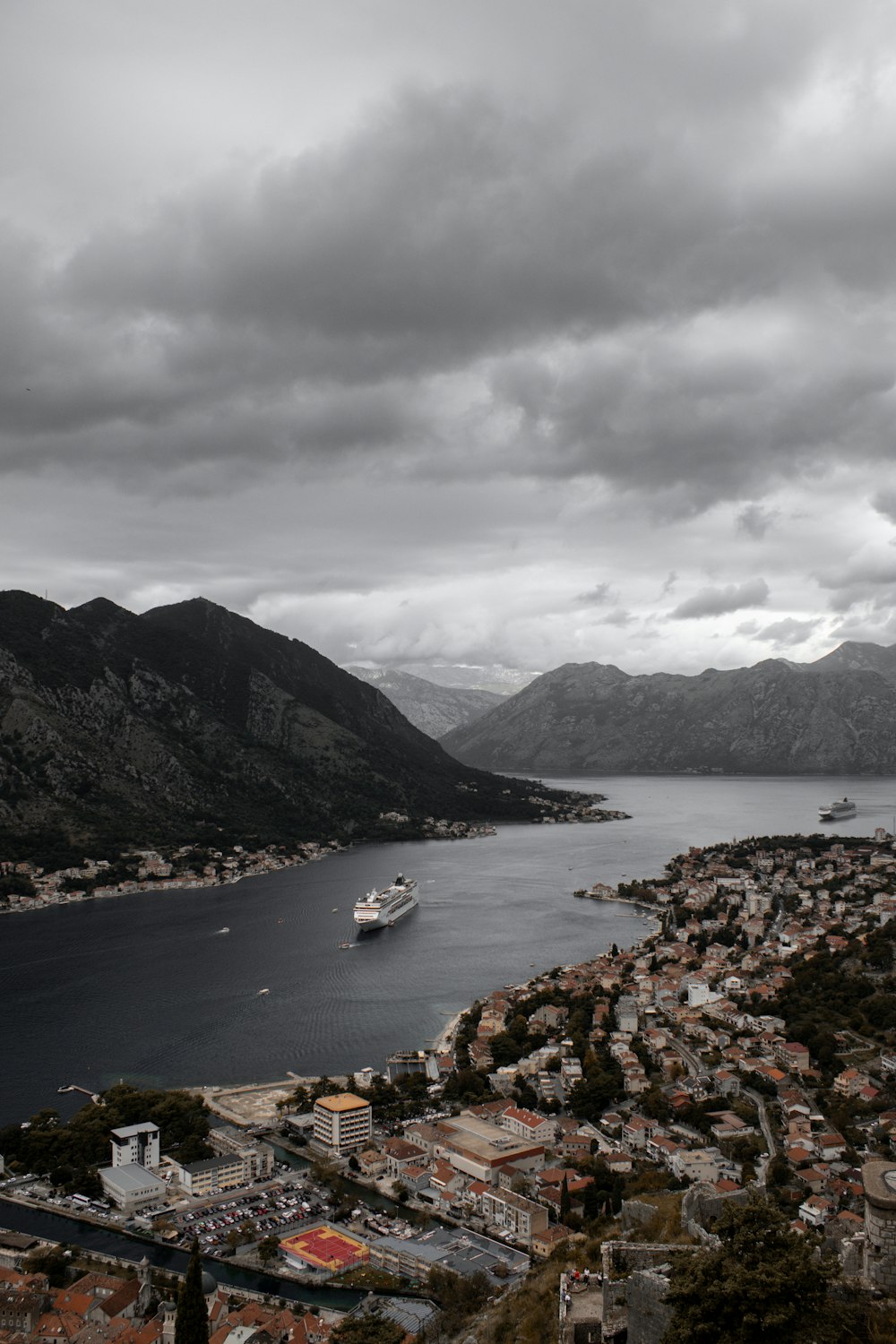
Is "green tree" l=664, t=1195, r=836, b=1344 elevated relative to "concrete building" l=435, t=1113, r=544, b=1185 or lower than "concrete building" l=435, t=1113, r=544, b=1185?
elevated

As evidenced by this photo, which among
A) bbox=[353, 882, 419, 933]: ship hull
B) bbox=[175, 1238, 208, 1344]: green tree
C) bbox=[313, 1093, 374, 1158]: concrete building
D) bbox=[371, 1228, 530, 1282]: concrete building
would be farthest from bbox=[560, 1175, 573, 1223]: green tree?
bbox=[353, 882, 419, 933]: ship hull

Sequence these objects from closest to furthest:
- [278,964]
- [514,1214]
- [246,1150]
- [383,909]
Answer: [514,1214]
[246,1150]
[278,964]
[383,909]

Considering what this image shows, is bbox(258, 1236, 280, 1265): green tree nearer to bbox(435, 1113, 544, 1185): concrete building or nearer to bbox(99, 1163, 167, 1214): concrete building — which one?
bbox(99, 1163, 167, 1214): concrete building

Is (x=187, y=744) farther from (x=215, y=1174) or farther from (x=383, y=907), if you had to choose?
(x=215, y=1174)

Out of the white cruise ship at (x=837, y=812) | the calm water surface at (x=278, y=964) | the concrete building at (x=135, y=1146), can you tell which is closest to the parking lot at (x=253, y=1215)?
the concrete building at (x=135, y=1146)

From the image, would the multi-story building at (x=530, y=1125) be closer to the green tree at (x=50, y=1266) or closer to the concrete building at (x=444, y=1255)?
the concrete building at (x=444, y=1255)

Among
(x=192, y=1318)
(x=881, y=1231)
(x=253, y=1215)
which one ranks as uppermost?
(x=881, y=1231)

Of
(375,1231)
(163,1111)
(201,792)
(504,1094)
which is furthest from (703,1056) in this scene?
(201,792)

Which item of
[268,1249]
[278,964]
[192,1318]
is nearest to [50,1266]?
[268,1249]
